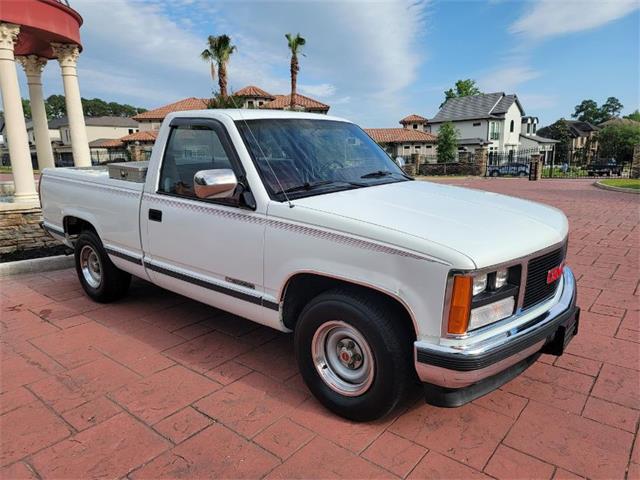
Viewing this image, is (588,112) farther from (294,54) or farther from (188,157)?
(188,157)

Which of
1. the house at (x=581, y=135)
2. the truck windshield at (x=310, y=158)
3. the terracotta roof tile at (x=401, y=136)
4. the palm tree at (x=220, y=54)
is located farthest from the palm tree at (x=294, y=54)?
the house at (x=581, y=135)

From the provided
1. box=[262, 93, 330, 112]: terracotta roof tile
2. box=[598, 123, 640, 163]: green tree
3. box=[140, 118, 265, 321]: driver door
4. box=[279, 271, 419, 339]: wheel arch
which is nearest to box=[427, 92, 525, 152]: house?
box=[598, 123, 640, 163]: green tree

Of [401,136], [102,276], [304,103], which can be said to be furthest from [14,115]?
[401,136]

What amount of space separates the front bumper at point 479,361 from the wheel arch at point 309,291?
227mm

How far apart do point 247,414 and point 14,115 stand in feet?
24.5

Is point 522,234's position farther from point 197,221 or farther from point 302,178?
point 197,221

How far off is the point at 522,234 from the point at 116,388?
2.93 metres

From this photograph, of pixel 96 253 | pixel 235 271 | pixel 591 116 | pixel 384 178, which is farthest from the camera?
pixel 591 116

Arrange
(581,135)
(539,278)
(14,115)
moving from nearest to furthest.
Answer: (539,278) < (14,115) < (581,135)

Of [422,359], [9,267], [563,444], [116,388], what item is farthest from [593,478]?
[9,267]

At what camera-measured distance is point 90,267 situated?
502 centimetres

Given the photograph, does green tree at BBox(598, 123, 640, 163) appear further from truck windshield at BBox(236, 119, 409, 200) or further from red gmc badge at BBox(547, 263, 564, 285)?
red gmc badge at BBox(547, 263, 564, 285)

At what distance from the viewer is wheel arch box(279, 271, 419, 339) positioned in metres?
2.56

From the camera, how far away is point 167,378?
3.35m
